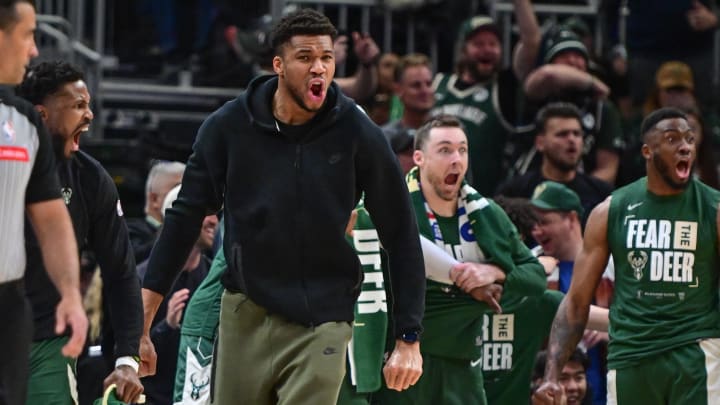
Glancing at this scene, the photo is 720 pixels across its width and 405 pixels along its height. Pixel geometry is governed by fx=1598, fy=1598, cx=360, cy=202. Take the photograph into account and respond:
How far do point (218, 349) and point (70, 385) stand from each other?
2.84 ft

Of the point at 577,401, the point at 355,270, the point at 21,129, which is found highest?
the point at 21,129

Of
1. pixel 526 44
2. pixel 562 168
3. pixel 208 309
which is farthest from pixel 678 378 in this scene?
pixel 526 44

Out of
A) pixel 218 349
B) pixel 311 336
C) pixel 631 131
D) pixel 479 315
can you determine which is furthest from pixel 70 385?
pixel 631 131

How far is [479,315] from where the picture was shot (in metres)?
9.21

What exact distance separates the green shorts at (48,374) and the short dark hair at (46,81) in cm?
122

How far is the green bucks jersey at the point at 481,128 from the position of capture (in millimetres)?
12711

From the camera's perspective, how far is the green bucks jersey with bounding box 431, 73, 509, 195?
500 inches

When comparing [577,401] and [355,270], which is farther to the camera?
[577,401]

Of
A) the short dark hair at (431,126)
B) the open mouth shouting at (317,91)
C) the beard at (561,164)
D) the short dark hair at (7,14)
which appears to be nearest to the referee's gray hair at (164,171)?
the short dark hair at (431,126)

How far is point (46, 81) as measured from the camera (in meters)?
7.77

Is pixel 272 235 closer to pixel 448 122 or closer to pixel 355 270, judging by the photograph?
pixel 355 270

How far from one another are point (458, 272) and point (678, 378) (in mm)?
1336

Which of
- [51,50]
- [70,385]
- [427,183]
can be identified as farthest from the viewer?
[51,50]

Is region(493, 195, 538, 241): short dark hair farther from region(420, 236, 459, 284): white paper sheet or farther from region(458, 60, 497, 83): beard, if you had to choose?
region(458, 60, 497, 83): beard
